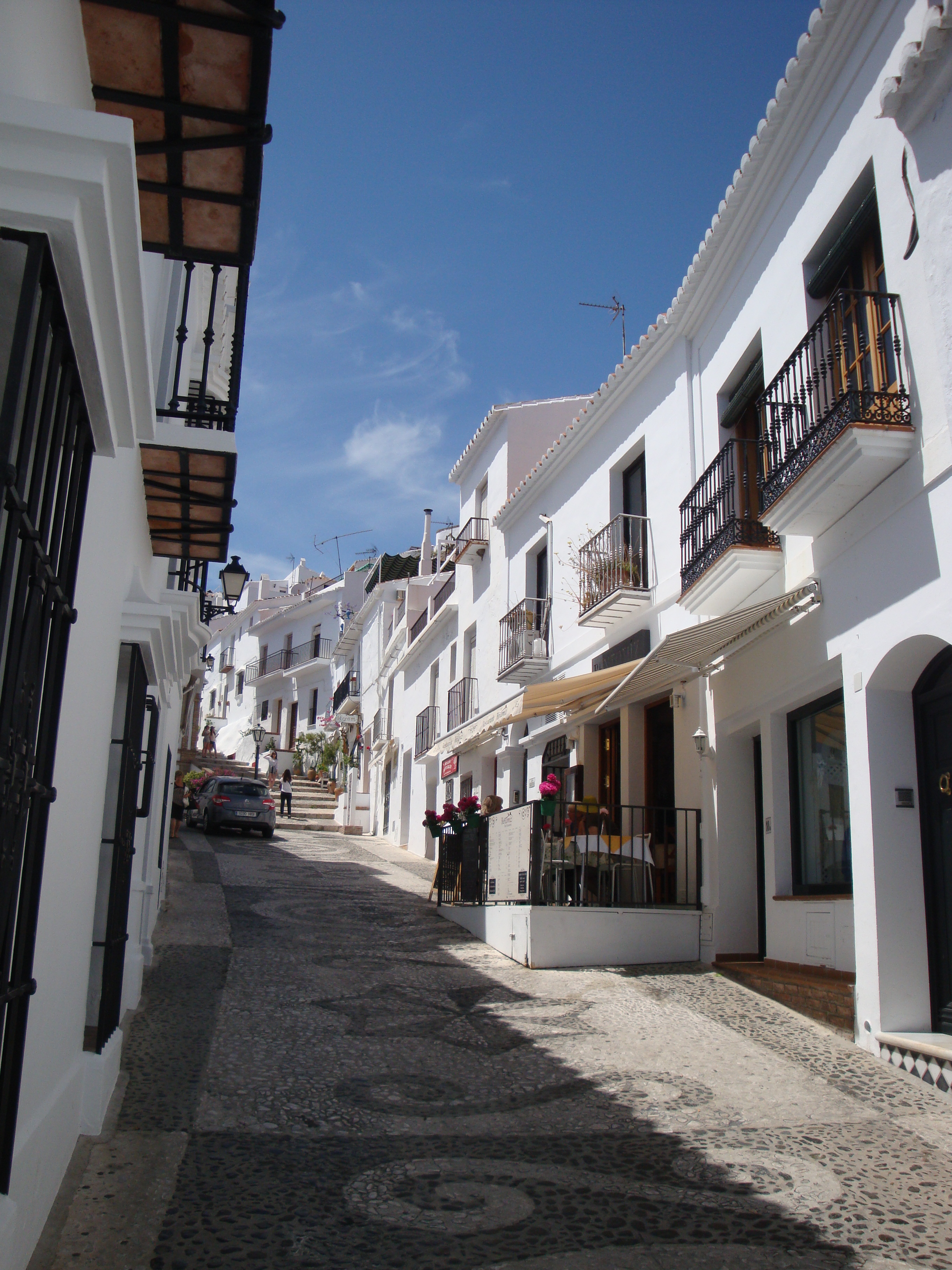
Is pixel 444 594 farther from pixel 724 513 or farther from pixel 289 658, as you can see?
pixel 289 658

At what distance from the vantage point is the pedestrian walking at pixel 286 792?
97.9ft

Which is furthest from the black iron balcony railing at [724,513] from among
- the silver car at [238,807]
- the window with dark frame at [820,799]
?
the silver car at [238,807]

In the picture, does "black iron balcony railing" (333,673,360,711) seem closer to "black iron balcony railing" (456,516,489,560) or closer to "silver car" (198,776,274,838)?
"silver car" (198,776,274,838)

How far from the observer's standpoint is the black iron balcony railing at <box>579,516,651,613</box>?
37.7 feet

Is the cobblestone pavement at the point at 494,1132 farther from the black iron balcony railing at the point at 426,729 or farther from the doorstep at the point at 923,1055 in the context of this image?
the black iron balcony railing at the point at 426,729

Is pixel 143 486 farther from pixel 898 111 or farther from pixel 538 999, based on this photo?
pixel 898 111

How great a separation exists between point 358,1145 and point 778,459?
563 centimetres

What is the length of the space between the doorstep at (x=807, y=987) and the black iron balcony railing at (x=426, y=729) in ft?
44.5

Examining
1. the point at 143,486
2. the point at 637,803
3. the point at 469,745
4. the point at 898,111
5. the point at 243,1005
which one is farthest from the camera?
the point at 469,745

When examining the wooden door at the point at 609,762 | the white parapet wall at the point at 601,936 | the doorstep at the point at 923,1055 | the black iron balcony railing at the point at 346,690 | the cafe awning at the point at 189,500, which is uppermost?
the black iron balcony railing at the point at 346,690

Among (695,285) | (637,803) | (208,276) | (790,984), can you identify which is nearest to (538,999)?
(790,984)

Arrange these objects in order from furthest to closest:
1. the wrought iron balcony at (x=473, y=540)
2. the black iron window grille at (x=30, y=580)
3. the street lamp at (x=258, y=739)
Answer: the street lamp at (x=258, y=739) → the wrought iron balcony at (x=473, y=540) → the black iron window grille at (x=30, y=580)

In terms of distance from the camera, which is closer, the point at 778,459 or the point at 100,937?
the point at 100,937

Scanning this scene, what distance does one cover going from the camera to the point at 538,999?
7.65 m
